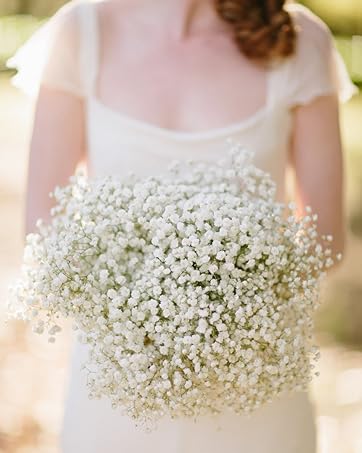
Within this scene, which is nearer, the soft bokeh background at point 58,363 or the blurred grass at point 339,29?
the soft bokeh background at point 58,363

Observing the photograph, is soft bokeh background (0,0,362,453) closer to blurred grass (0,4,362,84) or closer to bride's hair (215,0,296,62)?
bride's hair (215,0,296,62)

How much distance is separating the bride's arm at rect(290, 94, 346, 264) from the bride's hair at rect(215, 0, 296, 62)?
164 millimetres

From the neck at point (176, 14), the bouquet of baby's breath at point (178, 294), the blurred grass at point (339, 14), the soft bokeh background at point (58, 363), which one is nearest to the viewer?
the bouquet of baby's breath at point (178, 294)

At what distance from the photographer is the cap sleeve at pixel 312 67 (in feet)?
9.16

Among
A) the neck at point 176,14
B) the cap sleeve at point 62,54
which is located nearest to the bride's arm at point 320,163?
the neck at point 176,14

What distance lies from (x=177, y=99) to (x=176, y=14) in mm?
233

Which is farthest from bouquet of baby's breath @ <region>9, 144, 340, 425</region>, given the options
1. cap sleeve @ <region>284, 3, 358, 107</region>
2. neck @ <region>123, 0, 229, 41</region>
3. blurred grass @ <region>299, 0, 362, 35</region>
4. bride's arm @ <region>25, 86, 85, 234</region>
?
blurred grass @ <region>299, 0, 362, 35</region>

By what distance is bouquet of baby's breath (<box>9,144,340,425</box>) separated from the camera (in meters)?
2.04

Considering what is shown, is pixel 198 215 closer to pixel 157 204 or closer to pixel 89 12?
pixel 157 204

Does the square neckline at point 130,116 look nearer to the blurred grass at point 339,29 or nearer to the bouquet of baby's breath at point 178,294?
the bouquet of baby's breath at point 178,294

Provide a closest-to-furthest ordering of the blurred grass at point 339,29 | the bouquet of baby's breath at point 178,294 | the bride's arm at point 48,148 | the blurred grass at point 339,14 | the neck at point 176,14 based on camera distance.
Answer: the bouquet of baby's breath at point 178,294
the bride's arm at point 48,148
the neck at point 176,14
the blurred grass at point 339,29
the blurred grass at point 339,14

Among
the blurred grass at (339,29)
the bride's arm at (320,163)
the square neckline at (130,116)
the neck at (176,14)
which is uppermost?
the neck at (176,14)

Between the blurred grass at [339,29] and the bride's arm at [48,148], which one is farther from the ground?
the bride's arm at [48,148]

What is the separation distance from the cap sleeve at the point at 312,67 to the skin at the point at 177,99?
0.12 feet
